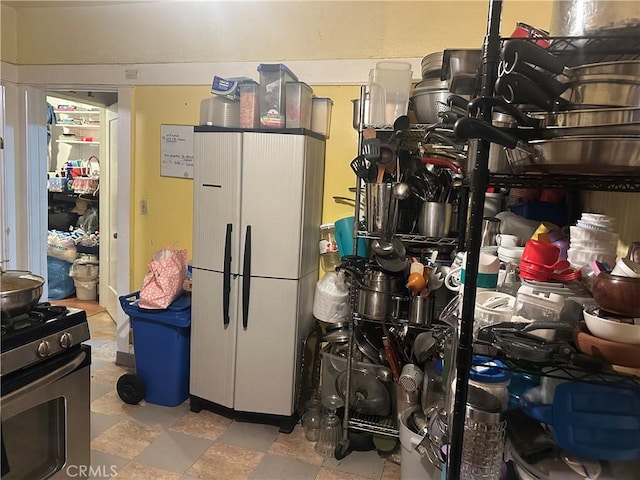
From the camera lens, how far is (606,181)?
1113 mm

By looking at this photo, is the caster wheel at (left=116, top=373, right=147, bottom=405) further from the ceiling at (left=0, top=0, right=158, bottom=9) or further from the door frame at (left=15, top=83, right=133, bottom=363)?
the ceiling at (left=0, top=0, right=158, bottom=9)

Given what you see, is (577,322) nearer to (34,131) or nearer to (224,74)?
(224,74)

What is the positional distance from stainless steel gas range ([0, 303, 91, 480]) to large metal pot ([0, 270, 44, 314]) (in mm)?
36

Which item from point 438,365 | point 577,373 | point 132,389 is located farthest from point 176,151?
point 577,373

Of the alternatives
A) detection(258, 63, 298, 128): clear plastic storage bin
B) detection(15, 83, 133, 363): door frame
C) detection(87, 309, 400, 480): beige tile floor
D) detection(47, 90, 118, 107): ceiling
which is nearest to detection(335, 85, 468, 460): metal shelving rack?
detection(87, 309, 400, 480): beige tile floor

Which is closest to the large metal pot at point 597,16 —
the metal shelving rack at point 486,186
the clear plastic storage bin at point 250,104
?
the metal shelving rack at point 486,186

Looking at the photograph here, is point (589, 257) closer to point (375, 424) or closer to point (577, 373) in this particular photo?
point (577, 373)

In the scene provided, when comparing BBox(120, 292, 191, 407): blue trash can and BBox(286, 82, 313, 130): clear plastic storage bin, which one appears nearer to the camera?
BBox(286, 82, 313, 130): clear plastic storage bin

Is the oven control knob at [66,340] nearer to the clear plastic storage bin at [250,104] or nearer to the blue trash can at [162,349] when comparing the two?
the blue trash can at [162,349]

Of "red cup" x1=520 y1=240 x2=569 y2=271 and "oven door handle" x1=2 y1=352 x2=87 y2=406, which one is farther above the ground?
"red cup" x1=520 y1=240 x2=569 y2=271

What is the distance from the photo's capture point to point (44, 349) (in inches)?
65.7

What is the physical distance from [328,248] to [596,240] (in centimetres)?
179

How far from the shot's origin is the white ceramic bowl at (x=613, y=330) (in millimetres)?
952

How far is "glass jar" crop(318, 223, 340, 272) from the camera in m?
2.91
